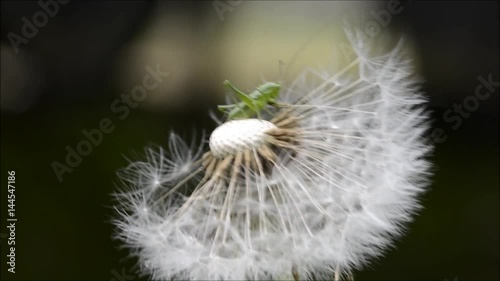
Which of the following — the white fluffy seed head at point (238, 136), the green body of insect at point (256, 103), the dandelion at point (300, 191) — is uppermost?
the green body of insect at point (256, 103)

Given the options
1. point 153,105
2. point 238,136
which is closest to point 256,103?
point 238,136

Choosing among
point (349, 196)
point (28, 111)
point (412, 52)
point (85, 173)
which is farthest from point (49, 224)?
point (349, 196)

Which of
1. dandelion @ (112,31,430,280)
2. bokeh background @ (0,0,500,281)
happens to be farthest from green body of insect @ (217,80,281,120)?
bokeh background @ (0,0,500,281)

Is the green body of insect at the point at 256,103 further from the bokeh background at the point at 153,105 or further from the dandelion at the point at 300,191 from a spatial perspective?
the bokeh background at the point at 153,105

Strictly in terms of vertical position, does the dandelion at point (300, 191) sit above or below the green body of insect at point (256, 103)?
below

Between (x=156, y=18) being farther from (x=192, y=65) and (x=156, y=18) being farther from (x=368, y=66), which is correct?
(x=368, y=66)

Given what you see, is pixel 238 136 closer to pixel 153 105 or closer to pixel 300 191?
pixel 300 191

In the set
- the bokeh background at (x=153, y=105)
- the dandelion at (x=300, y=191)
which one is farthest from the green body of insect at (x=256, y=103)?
the bokeh background at (x=153, y=105)

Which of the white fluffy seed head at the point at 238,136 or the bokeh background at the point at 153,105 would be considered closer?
the white fluffy seed head at the point at 238,136
